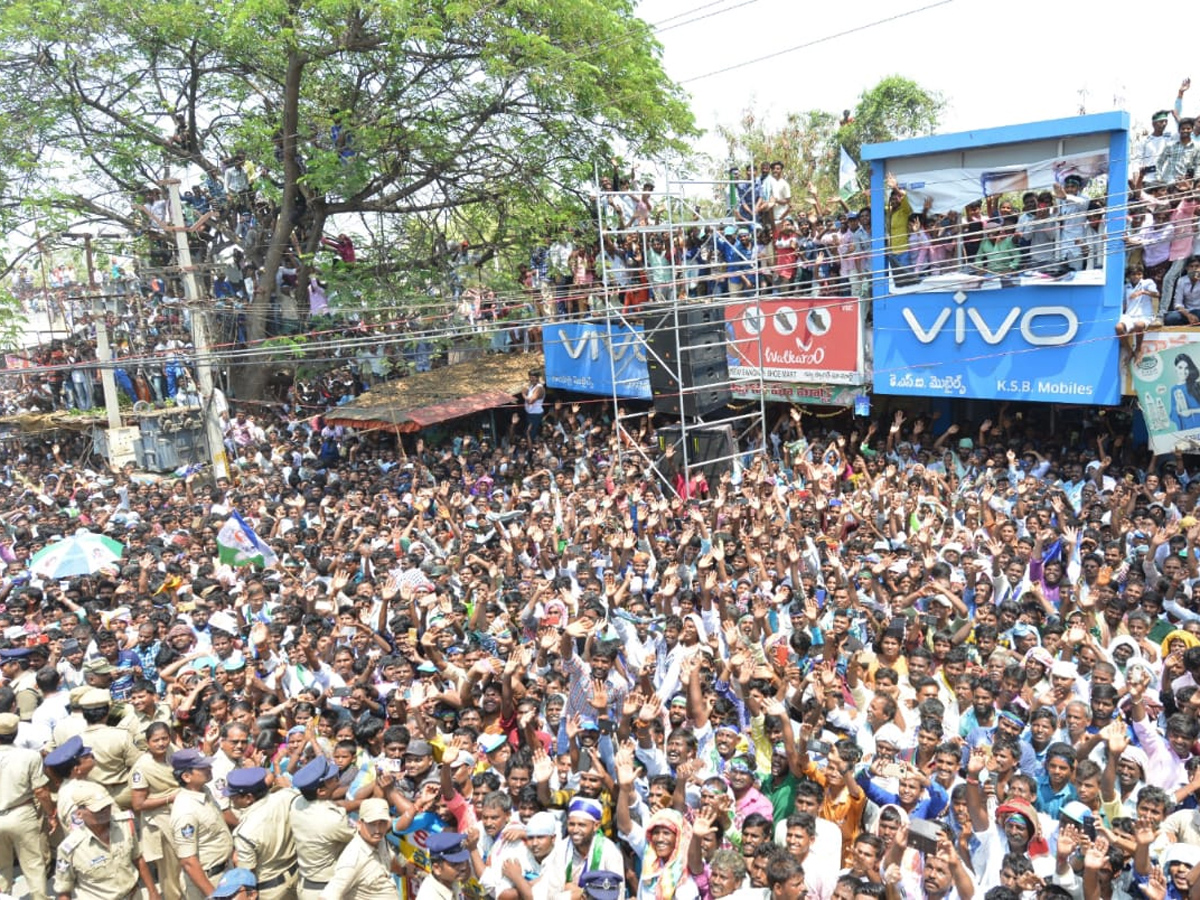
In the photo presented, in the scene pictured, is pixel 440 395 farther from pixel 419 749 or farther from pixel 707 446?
pixel 419 749

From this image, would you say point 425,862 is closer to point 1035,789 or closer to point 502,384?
point 1035,789

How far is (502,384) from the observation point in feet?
53.1

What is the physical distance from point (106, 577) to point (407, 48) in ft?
34.0

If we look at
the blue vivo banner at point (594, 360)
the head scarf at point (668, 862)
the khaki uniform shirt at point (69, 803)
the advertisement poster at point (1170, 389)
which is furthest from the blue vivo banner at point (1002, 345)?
the khaki uniform shirt at point (69, 803)

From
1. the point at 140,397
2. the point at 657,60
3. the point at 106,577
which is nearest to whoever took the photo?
the point at 106,577

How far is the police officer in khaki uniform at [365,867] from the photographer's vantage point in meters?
4.19

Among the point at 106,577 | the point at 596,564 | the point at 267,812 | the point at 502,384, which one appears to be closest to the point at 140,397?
the point at 502,384

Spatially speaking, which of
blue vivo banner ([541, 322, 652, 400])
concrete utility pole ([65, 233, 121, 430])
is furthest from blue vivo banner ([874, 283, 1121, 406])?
concrete utility pole ([65, 233, 121, 430])

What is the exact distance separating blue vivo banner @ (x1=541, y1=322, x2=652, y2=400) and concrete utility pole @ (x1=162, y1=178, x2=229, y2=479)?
5065mm

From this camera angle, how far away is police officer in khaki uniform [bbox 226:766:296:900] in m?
4.49

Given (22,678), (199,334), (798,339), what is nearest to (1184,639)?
(22,678)

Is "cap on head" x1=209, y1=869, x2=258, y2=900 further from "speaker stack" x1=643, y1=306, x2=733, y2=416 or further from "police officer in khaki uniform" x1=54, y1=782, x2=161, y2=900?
"speaker stack" x1=643, y1=306, x2=733, y2=416

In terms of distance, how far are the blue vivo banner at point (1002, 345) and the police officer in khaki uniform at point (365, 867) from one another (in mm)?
8455

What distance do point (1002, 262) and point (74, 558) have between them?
9688 mm
